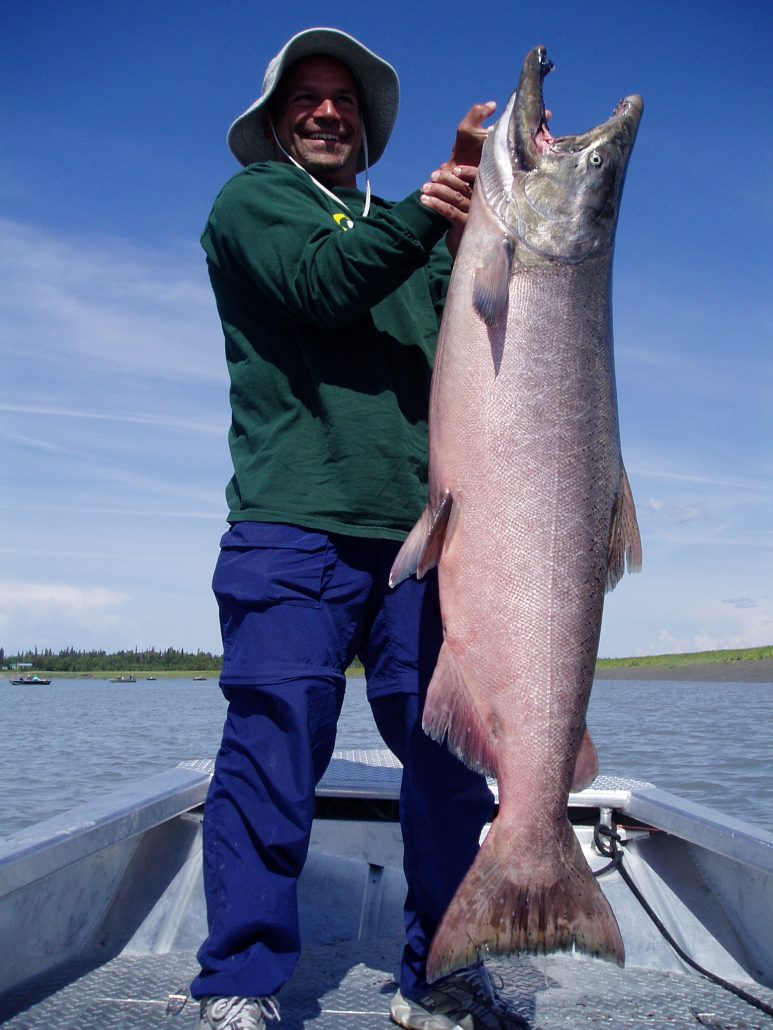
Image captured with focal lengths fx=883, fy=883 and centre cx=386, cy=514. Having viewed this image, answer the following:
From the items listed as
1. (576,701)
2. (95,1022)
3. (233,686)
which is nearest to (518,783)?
(576,701)

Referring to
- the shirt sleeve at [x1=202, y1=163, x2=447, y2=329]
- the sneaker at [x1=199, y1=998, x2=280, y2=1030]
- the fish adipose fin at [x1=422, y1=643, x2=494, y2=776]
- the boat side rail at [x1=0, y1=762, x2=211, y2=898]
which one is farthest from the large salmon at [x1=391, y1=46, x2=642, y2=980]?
the boat side rail at [x1=0, y1=762, x2=211, y2=898]

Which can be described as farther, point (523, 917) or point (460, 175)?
point (460, 175)

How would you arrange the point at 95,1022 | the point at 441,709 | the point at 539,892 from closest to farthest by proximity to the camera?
the point at 539,892 < the point at 441,709 < the point at 95,1022

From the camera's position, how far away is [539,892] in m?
2.08

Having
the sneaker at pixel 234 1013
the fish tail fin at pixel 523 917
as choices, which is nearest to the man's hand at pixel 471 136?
the fish tail fin at pixel 523 917

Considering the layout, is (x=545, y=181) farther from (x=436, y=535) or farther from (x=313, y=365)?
(x=436, y=535)

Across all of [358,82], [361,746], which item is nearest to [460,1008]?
A: [358,82]

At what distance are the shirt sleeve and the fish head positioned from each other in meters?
0.20

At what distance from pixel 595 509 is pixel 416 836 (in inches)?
43.5

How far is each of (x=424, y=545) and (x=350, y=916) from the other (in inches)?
84.7

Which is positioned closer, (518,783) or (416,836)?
(518,783)

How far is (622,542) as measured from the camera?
2383 mm

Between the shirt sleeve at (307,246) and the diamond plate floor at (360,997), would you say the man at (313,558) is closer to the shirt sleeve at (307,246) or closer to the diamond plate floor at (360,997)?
the shirt sleeve at (307,246)

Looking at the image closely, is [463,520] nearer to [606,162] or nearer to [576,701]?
[576,701]
